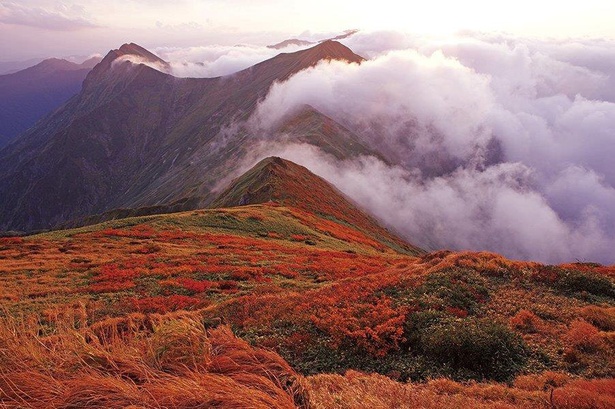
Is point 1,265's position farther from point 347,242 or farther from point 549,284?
point 347,242

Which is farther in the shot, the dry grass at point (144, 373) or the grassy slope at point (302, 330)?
the grassy slope at point (302, 330)

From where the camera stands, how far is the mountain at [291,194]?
98500 mm

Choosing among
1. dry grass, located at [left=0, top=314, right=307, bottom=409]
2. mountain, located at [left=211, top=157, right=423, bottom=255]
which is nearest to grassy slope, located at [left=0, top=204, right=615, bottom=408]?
dry grass, located at [left=0, top=314, right=307, bottom=409]

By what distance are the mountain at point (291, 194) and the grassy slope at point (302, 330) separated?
58.0 m

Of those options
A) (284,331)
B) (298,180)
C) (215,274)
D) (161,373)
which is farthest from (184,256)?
(298,180)

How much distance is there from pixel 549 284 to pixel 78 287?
32.6 m

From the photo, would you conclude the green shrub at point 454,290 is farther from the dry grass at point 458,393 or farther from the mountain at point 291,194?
Result: the mountain at point 291,194

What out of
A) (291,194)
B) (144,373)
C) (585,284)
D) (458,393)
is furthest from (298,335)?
(291,194)

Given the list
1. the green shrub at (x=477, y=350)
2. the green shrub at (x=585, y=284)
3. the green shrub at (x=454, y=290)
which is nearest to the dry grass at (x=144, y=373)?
the green shrub at (x=477, y=350)

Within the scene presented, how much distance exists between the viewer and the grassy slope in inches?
258

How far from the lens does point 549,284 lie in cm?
2169

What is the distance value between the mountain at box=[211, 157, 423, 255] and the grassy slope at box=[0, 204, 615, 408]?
58.0 m

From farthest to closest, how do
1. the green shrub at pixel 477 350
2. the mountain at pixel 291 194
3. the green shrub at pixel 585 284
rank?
the mountain at pixel 291 194, the green shrub at pixel 585 284, the green shrub at pixel 477 350

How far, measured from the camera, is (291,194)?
102 meters
